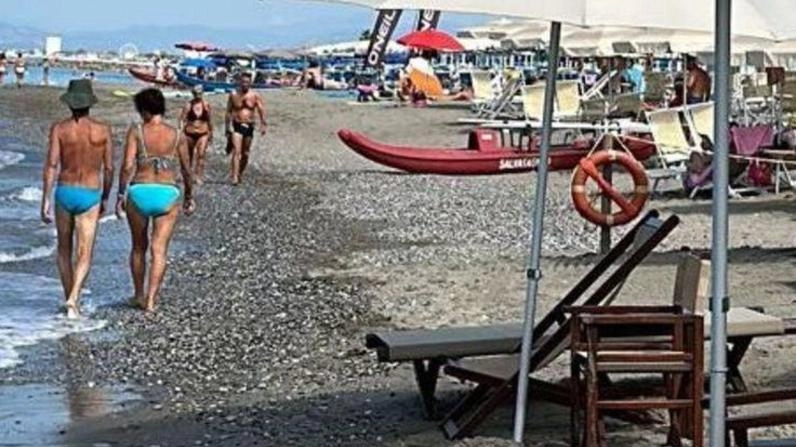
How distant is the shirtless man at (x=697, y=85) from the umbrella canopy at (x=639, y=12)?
1895cm

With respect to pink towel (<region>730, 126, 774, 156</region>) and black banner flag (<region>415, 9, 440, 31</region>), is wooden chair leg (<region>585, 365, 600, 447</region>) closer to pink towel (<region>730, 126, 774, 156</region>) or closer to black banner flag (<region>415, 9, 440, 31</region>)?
black banner flag (<region>415, 9, 440, 31</region>)

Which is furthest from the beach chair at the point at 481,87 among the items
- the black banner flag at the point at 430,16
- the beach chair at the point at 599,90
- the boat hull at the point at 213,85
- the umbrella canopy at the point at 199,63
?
the umbrella canopy at the point at 199,63

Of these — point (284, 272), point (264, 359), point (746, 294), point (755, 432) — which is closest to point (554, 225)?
point (284, 272)

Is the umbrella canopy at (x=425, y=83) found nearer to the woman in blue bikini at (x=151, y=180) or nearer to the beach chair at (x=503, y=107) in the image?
the beach chair at (x=503, y=107)

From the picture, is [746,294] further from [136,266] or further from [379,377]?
[136,266]

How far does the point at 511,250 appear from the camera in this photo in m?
13.8

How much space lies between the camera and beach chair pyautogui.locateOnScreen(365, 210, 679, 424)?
6035 mm

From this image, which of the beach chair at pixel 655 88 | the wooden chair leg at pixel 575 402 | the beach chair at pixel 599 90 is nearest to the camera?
the wooden chair leg at pixel 575 402

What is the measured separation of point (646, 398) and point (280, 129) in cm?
3316

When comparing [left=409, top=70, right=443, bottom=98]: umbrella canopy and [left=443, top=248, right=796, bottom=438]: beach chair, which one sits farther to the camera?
[left=409, top=70, right=443, bottom=98]: umbrella canopy

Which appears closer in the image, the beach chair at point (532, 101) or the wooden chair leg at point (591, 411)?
the wooden chair leg at point (591, 411)

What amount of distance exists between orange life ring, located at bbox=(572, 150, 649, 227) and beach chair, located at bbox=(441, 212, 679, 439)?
5127mm

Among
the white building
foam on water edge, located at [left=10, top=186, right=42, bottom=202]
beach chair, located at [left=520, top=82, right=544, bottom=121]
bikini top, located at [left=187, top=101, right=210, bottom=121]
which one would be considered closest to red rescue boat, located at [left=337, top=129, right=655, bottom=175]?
beach chair, located at [left=520, top=82, right=544, bottom=121]

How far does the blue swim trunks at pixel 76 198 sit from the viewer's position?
10438 millimetres
